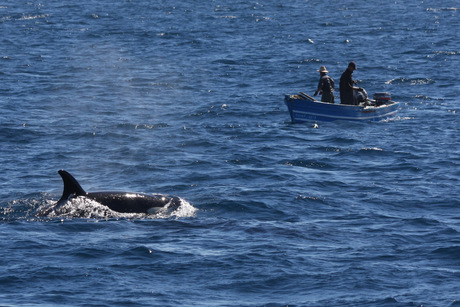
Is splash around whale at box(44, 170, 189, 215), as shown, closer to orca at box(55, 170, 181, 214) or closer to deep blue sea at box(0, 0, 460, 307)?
orca at box(55, 170, 181, 214)

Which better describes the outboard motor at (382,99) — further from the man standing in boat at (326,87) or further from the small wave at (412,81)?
the small wave at (412,81)

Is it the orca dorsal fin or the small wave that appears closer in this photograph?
the orca dorsal fin

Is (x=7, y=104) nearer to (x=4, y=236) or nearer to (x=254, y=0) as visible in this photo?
(x=4, y=236)

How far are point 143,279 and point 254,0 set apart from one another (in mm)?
83222

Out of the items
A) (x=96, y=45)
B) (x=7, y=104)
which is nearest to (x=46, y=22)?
(x=96, y=45)

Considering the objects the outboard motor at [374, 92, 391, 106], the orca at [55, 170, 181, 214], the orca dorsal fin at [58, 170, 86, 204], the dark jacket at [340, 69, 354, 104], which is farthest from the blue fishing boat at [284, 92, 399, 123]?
the orca dorsal fin at [58, 170, 86, 204]

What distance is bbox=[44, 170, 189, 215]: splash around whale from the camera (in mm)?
20828

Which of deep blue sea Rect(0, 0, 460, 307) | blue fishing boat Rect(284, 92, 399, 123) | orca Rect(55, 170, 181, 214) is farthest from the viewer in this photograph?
blue fishing boat Rect(284, 92, 399, 123)

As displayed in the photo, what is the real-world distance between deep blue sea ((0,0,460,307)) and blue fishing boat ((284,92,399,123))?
1.62ft

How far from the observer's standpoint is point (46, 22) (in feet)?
246

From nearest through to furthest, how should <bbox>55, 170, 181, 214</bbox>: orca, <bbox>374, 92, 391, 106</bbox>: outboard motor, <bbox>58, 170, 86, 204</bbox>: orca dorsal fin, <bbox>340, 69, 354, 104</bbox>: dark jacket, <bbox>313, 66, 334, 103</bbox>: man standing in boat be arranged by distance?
<bbox>58, 170, 86, 204</bbox>: orca dorsal fin, <bbox>55, 170, 181, 214</bbox>: orca, <bbox>313, 66, 334, 103</bbox>: man standing in boat, <bbox>340, 69, 354, 104</bbox>: dark jacket, <bbox>374, 92, 391, 106</bbox>: outboard motor

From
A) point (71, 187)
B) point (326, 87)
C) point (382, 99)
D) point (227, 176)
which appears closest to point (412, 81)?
point (382, 99)

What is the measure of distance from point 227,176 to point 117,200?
18.9 feet

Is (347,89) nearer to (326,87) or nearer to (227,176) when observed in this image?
(326,87)
